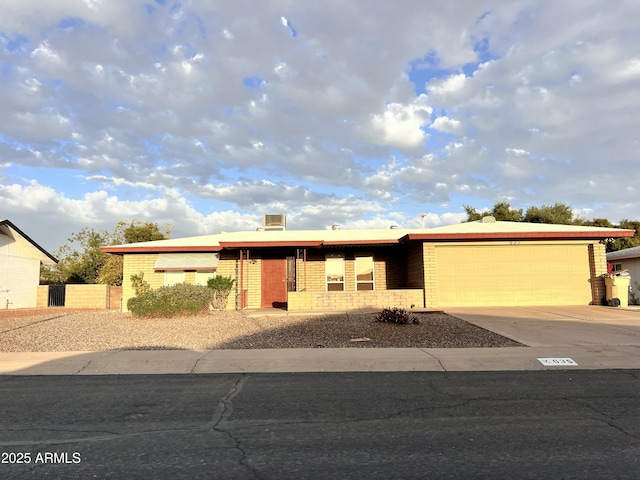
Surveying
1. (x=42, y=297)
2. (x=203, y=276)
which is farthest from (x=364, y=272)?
(x=42, y=297)

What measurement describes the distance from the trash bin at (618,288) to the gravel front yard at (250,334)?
22.5ft

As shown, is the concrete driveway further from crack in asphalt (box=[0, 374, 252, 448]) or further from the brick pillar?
crack in asphalt (box=[0, 374, 252, 448])

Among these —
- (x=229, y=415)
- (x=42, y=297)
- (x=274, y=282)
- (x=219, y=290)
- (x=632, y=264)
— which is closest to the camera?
(x=229, y=415)

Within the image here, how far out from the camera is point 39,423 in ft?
17.0

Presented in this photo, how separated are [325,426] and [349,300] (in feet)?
37.0

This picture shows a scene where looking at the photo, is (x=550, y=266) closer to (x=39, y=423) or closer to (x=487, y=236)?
(x=487, y=236)

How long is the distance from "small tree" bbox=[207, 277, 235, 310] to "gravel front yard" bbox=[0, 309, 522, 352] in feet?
10.3

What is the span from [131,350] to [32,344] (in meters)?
2.87

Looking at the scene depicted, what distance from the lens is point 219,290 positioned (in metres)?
18.2

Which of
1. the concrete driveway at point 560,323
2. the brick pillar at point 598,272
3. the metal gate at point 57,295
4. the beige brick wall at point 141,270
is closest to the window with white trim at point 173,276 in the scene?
the beige brick wall at point 141,270

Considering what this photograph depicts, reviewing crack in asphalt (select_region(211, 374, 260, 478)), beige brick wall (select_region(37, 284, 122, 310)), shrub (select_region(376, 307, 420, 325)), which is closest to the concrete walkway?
crack in asphalt (select_region(211, 374, 260, 478))

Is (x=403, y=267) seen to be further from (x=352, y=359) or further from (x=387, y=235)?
(x=352, y=359)

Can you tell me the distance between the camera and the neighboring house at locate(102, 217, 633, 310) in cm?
1677

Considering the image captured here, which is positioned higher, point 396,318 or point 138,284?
point 138,284
